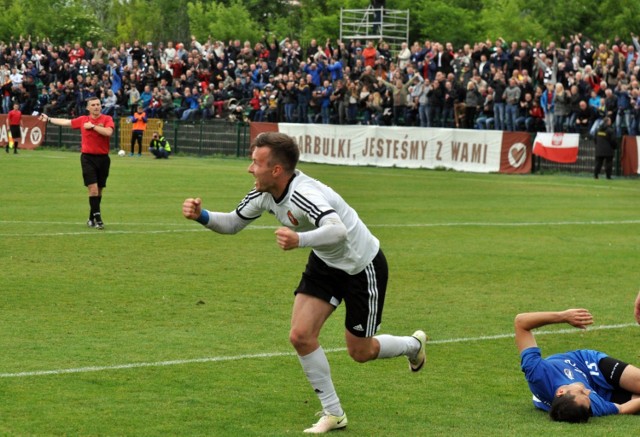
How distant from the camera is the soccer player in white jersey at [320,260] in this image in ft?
24.3

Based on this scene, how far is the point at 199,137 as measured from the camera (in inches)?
1922

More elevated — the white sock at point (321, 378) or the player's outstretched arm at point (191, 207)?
the player's outstretched arm at point (191, 207)

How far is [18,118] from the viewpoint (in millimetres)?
49625

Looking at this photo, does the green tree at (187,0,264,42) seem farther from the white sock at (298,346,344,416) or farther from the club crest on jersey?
the white sock at (298,346,344,416)

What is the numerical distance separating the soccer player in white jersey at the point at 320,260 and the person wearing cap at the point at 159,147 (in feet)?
128

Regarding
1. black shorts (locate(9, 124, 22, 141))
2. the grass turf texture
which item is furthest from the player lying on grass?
black shorts (locate(9, 124, 22, 141))

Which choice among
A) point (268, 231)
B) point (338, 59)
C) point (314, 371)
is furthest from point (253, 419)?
point (338, 59)

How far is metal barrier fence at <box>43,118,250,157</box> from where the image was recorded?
47.2 meters

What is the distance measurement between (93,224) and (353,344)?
41.5ft

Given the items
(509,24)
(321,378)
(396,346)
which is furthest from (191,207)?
(509,24)

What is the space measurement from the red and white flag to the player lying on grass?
30.6 metres

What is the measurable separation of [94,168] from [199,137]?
29521 millimetres

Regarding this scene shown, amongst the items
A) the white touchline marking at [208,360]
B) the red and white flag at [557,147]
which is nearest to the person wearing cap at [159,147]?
the red and white flag at [557,147]

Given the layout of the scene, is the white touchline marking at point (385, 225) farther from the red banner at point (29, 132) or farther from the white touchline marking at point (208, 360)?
the red banner at point (29, 132)
